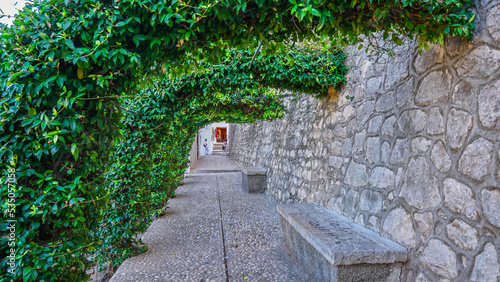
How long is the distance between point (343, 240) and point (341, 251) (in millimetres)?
277

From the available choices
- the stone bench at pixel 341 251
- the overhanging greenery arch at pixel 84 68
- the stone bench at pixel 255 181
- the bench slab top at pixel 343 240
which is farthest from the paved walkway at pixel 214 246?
the overhanging greenery arch at pixel 84 68

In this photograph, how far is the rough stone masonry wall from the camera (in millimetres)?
1605

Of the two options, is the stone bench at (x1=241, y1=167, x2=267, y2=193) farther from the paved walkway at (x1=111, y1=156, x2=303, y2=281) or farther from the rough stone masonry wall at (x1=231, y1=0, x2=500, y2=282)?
the rough stone masonry wall at (x1=231, y1=0, x2=500, y2=282)

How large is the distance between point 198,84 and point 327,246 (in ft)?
7.72

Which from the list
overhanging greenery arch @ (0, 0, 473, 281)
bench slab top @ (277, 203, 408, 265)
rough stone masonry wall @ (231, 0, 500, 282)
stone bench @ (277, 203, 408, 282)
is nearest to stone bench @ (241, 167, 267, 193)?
rough stone masonry wall @ (231, 0, 500, 282)

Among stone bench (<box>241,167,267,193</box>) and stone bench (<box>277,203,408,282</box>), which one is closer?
stone bench (<box>277,203,408,282</box>)

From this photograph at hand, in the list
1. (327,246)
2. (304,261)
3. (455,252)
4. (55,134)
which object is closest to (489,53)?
(455,252)

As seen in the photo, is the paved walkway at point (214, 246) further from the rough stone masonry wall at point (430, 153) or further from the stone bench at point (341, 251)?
the rough stone masonry wall at point (430, 153)

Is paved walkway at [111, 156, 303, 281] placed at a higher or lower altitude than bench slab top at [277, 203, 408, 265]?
lower

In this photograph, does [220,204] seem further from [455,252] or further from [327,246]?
[455,252]

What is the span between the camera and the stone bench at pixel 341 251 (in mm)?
2068

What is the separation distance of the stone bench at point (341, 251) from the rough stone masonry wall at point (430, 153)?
0.12 meters

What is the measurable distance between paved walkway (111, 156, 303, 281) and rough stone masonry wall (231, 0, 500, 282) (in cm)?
103

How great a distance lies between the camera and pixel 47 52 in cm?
138
